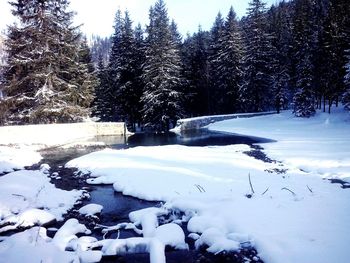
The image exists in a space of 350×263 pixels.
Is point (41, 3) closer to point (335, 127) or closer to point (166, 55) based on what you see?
point (166, 55)

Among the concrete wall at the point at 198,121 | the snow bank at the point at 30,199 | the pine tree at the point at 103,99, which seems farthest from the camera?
the pine tree at the point at 103,99

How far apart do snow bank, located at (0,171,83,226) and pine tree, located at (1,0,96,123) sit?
1704cm

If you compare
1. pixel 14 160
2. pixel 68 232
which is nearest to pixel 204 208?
pixel 68 232

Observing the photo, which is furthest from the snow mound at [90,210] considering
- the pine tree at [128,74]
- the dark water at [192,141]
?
the pine tree at [128,74]

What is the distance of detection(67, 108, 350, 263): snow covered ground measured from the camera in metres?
5.80

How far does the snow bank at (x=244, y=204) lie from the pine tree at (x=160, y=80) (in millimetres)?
22486

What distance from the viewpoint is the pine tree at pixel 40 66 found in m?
26.0

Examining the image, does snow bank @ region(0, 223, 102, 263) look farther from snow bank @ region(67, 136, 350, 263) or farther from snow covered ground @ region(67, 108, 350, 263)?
snow covered ground @ region(67, 108, 350, 263)

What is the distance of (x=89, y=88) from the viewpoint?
30.9 metres

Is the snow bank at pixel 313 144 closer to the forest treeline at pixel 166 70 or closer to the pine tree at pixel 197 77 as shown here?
the forest treeline at pixel 166 70

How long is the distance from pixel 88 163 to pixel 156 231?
8105mm

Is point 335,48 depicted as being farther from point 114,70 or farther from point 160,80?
point 114,70

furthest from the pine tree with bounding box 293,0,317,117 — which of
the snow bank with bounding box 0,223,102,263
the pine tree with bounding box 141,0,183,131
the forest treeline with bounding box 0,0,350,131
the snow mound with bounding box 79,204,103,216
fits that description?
the snow bank with bounding box 0,223,102,263

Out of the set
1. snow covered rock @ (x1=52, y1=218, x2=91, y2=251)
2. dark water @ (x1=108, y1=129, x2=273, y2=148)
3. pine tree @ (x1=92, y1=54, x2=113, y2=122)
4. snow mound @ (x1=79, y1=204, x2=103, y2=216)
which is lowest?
dark water @ (x1=108, y1=129, x2=273, y2=148)
